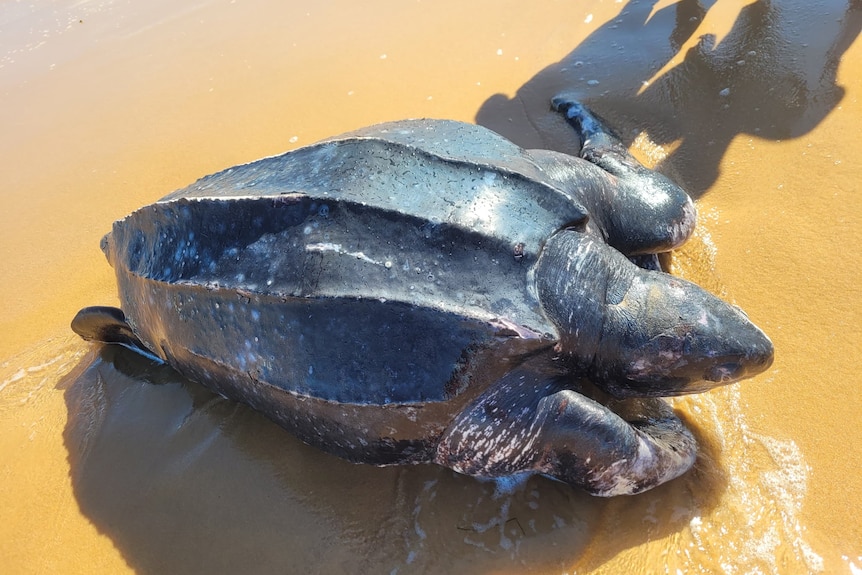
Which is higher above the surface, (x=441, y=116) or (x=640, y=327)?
(x=441, y=116)

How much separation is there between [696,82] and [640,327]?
256 cm

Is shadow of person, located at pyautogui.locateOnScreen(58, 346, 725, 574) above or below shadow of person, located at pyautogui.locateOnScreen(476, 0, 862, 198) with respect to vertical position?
below

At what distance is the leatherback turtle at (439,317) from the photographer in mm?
2002

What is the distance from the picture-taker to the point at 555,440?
2098 millimetres

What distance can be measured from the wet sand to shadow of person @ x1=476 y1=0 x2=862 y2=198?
20 mm

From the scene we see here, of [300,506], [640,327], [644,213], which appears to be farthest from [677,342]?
[300,506]

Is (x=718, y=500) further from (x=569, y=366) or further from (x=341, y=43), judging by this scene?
(x=341, y=43)

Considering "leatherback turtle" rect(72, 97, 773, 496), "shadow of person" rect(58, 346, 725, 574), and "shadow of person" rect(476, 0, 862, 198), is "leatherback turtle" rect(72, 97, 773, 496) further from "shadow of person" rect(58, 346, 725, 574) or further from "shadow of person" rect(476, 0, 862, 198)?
"shadow of person" rect(476, 0, 862, 198)

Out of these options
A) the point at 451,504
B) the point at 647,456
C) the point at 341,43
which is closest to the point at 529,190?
the point at 647,456

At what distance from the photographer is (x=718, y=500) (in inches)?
85.1

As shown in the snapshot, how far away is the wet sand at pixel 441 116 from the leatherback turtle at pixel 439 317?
9.9 inches

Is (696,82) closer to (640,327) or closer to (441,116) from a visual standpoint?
Result: (441,116)

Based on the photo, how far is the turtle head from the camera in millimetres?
2150

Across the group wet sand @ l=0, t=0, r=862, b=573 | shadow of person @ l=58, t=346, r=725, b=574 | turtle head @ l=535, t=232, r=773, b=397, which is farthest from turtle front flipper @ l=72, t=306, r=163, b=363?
turtle head @ l=535, t=232, r=773, b=397
